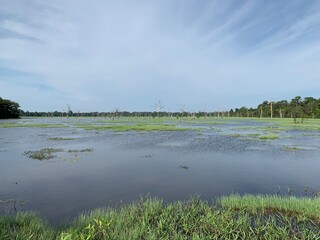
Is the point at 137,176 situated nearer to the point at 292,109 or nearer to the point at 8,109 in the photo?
the point at 292,109

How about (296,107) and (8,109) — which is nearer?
(296,107)

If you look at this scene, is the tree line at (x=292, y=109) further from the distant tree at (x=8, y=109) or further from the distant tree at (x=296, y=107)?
the distant tree at (x=8, y=109)

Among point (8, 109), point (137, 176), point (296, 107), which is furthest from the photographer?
point (8, 109)

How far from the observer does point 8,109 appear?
122438 millimetres

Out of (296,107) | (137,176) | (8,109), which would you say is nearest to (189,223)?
(137,176)

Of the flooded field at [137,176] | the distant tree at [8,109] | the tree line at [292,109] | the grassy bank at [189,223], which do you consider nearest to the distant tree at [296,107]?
the tree line at [292,109]

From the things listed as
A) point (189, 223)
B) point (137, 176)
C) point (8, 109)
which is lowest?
point (137, 176)

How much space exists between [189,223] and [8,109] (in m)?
136

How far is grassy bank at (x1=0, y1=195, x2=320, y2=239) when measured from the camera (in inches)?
269

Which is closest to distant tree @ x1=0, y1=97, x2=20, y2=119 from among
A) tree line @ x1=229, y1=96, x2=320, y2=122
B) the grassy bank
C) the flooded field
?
the flooded field

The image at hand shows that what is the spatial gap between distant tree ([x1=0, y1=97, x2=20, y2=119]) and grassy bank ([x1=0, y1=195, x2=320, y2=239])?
126243 mm

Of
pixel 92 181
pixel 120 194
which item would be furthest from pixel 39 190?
pixel 120 194

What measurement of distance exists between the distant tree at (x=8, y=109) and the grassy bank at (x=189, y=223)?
126243 millimetres

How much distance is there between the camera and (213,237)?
6.98 m
